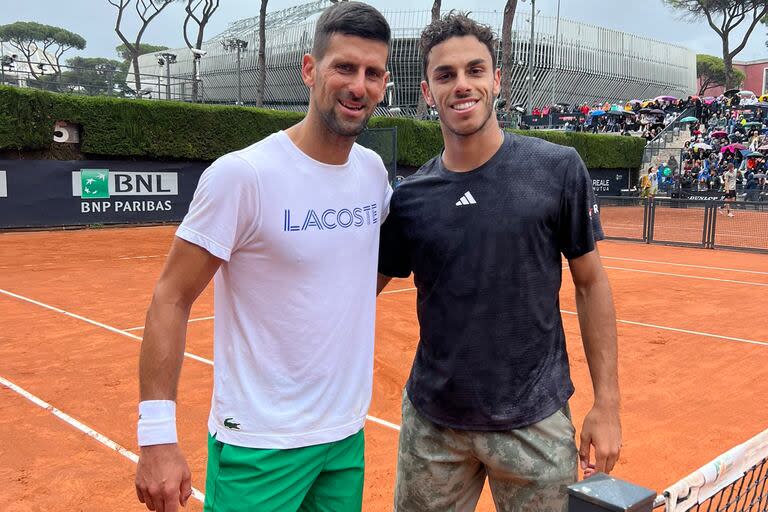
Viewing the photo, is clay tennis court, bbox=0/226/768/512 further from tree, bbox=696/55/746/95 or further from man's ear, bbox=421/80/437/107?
tree, bbox=696/55/746/95

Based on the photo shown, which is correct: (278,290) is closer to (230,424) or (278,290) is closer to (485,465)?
(230,424)

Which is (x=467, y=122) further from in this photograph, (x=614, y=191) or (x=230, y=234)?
(x=614, y=191)

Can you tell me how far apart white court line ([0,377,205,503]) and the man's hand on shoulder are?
2.23 meters

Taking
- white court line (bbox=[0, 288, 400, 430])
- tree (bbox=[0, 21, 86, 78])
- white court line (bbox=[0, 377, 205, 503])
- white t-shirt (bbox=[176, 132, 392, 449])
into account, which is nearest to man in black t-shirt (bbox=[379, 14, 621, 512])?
white t-shirt (bbox=[176, 132, 392, 449])

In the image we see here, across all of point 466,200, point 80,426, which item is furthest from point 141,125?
point 466,200

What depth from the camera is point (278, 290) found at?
2.12m

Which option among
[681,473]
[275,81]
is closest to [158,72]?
[275,81]

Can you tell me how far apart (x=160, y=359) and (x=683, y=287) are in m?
12.0

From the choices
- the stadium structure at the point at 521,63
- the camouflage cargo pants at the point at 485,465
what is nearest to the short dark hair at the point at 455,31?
the camouflage cargo pants at the point at 485,465

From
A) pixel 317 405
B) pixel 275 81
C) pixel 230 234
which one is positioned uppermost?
pixel 275 81

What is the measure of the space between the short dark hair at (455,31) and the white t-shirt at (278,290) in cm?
65

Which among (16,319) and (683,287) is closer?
(16,319)

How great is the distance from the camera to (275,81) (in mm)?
63812

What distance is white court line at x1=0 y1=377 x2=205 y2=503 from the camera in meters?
4.63
